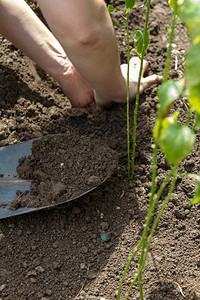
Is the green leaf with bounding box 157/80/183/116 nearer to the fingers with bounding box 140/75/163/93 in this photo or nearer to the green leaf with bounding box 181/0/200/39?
the green leaf with bounding box 181/0/200/39

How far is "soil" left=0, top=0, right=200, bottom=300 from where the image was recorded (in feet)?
4.26

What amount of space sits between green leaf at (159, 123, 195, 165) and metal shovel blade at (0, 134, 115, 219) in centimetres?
85

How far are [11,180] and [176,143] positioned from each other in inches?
42.6

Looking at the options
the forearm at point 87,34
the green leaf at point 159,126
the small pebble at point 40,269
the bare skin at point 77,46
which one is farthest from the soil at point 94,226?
the green leaf at point 159,126

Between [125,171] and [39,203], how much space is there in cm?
39

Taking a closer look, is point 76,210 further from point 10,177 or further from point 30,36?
point 30,36

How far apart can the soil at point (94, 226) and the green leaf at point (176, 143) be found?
805mm

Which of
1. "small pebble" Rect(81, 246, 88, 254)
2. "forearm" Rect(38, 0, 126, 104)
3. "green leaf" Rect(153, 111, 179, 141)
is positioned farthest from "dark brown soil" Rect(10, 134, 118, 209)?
"green leaf" Rect(153, 111, 179, 141)

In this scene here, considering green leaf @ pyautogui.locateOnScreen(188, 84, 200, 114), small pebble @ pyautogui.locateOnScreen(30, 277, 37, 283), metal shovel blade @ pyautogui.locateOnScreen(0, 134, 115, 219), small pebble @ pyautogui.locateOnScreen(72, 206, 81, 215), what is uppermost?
green leaf @ pyautogui.locateOnScreen(188, 84, 200, 114)

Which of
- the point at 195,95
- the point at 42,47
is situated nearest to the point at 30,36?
the point at 42,47

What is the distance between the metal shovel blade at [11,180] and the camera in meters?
1.44

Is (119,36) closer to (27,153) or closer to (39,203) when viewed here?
(27,153)

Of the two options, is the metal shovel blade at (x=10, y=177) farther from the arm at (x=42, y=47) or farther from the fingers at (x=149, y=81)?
the fingers at (x=149, y=81)

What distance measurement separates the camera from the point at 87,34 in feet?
4.41
